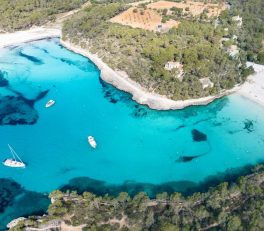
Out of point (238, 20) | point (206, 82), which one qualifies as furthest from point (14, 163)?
point (238, 20)

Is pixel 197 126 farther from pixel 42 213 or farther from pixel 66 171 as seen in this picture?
pixel 42 213

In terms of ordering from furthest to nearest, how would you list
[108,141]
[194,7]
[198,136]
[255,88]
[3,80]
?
[194,7], [3,80], [255,88], [198,136], [108,141]

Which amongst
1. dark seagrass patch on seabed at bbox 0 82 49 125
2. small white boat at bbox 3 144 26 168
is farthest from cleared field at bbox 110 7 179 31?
small white boat at bbox 3 144 26 168

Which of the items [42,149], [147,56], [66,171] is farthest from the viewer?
[147,56]

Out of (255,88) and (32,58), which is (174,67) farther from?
(32,58)

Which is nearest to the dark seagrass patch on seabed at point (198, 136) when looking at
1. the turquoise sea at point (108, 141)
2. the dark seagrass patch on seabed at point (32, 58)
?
the turquoise sea at point (108, 141)

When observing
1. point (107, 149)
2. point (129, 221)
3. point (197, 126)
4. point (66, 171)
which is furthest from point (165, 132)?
point (129, 221)

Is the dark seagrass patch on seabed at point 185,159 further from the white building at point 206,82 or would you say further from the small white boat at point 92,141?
the white building at point 206,82
